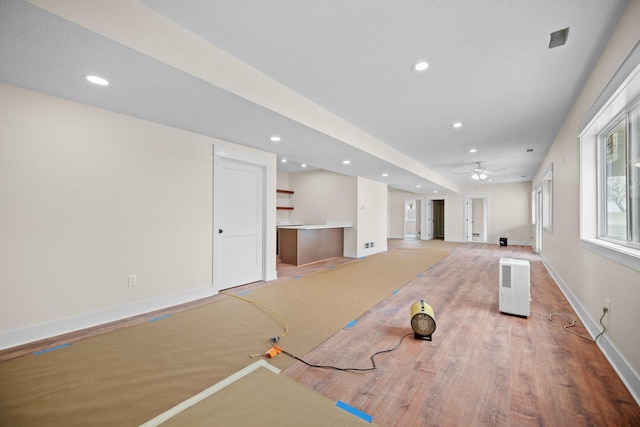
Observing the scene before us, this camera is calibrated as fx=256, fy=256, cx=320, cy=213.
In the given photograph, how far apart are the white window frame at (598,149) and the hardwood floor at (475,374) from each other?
2.92 ft

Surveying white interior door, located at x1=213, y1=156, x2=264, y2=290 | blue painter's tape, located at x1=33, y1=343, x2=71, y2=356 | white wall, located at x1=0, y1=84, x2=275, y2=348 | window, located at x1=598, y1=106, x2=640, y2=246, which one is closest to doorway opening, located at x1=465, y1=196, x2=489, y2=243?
window, located at x1=598, y1=106, x2=640, y2=246

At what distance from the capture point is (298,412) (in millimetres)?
1544

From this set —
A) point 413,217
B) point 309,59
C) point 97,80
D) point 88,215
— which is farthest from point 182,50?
point 413,217

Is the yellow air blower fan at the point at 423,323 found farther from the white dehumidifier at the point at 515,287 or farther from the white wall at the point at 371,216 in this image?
the white wall at the point at 371,216

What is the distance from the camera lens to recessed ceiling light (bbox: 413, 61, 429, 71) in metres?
2.39

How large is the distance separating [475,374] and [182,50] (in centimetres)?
335

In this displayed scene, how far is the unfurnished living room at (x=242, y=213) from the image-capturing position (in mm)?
1683

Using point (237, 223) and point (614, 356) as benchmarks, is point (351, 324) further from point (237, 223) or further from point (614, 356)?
point (237, 223)

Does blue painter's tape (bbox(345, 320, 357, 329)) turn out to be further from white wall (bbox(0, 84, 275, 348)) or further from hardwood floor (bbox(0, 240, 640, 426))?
white wall (bbox(0, 84, 275, 348))

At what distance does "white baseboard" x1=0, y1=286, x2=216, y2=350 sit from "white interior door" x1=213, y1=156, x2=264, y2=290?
62 centimetres

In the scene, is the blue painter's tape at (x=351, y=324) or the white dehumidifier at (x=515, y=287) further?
the white dehumidifier at (x=515, y=287)

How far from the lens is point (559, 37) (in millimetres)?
2018

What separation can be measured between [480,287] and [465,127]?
2649mm

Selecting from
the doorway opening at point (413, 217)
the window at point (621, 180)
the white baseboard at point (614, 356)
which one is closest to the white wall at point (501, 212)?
the doorway opening at point (413, 217)
